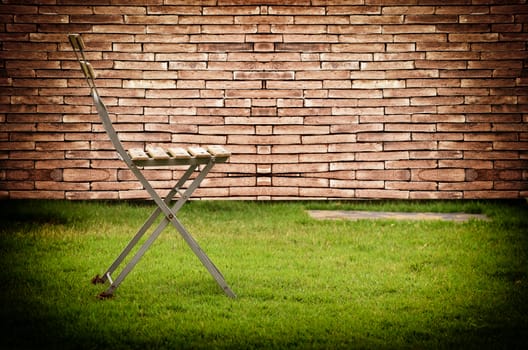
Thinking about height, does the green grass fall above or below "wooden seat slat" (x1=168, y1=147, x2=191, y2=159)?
below

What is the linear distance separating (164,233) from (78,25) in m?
2.59

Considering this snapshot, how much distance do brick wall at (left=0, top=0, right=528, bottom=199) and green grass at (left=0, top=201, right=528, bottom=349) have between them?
63 centimetres

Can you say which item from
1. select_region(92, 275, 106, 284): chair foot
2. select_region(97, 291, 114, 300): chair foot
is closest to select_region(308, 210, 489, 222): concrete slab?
select_region(92, 275, 106, 284): chair foot

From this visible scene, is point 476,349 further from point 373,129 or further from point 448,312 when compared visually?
point 373,129

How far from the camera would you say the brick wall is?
8.09 metres

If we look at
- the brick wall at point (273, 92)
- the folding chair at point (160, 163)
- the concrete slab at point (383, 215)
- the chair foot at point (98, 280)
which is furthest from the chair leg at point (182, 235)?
the brick wall at point (273, 92)

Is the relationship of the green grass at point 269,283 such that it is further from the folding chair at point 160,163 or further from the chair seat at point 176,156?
the chair seat at point 176,156

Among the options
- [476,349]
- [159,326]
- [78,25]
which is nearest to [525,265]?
[476,349]

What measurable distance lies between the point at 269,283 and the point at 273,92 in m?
3.47

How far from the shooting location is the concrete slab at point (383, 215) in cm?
749

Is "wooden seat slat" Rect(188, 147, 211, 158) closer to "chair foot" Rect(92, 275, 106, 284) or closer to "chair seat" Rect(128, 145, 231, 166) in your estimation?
"chair seat" Rect(128, 145, 231, 166)

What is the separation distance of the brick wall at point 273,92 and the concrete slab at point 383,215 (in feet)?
1.49

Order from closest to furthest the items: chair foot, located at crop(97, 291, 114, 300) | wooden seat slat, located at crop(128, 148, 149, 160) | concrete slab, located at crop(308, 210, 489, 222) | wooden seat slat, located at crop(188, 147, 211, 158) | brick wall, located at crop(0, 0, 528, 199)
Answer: wooden seat slat, located at crop(128, 148, 149, 160) → wooden seat slat, located at crop(188, 147, 211, 158) → chair foot, located at crop(97, 291, 114, 300) → concrete slab, located at crop(308, 210, 489, 222) → brick wall, located at crop(0, 0, 528, 199)

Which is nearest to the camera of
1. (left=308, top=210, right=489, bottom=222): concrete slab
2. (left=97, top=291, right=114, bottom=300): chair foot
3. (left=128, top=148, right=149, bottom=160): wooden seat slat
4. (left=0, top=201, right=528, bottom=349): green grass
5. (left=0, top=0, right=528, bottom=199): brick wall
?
(left=0, top=201, right=528, bottom=349): green grass
